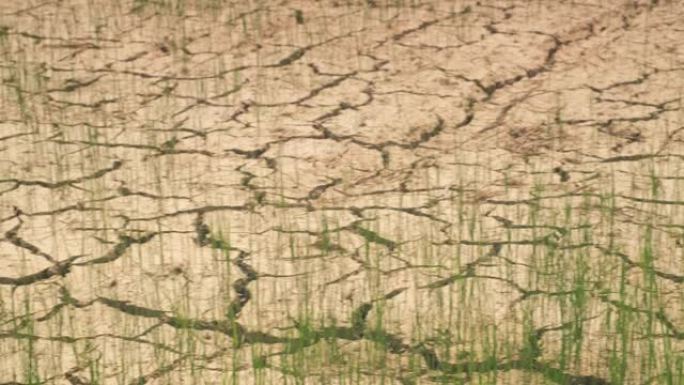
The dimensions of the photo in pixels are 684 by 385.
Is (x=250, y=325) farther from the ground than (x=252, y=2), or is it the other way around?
(x=252, y=2)

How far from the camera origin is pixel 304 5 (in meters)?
6.63

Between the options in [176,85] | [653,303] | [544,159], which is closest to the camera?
[653,303]

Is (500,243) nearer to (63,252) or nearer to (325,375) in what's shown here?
(325,375)

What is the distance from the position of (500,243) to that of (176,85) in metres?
1.90

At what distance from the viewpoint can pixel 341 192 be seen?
4.92 metres

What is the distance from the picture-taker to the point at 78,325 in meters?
4.07

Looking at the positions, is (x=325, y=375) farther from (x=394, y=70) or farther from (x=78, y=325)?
(x=394, y=70)

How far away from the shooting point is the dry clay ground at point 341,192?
3885mm

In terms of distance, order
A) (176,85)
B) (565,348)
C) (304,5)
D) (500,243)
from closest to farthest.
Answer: (565,348) < (500,243) < (176,85) < (304,5)

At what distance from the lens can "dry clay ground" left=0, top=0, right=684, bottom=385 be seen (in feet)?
12.7

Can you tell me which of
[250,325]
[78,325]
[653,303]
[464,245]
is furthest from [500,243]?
[78,325]

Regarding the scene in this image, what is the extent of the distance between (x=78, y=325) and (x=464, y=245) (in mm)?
1203

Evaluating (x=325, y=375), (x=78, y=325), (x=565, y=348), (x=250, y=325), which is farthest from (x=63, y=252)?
(x=565, y=348)

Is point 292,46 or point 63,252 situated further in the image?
point 292,46
